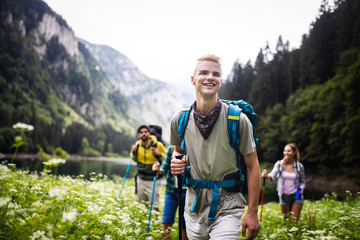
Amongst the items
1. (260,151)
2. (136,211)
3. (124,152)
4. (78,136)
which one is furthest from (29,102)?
(136,211)

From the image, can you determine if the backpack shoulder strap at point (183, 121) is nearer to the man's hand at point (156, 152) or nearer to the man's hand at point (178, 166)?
the man's hand at point (178, 166)

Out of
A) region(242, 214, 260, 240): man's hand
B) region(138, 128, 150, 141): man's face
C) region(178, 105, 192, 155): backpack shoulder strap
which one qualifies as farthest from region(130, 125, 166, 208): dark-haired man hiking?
region(242, 214, 260, 240): man's hand

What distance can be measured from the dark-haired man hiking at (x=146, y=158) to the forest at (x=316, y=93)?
23.5 metres

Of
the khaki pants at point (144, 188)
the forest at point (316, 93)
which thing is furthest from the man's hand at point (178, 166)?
the forest at point (316, 93)

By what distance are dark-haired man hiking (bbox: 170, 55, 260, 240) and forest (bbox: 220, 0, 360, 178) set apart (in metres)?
26.2

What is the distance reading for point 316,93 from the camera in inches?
1415

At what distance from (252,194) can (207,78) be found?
1406 mm

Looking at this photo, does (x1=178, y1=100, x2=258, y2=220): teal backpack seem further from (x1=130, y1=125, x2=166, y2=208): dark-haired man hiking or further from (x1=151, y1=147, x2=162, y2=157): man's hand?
(x1=130, y1=125, x2=166, y2=208): dark-haired man hiking

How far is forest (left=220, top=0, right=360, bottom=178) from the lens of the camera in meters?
26.5

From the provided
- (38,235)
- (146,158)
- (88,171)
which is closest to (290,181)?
(146,158)

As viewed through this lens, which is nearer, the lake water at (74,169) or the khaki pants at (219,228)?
the khaki pants at (219,228)

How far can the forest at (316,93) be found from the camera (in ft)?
86.8

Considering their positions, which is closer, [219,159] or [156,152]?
[219,159]

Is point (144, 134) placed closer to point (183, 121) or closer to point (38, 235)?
point (183, 121)
